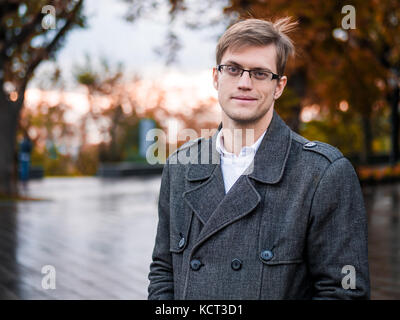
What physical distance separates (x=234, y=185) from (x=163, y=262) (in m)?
0.40

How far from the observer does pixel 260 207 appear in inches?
64.7

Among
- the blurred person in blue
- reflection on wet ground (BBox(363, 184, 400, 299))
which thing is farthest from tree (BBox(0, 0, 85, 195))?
reflection on wet ground (BBox(363, 184, 400, 299))

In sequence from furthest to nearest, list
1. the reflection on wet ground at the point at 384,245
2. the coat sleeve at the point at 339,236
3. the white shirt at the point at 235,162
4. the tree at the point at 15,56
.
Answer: the tree at the point at 15,56
the reflection on wet ground at the point at 384,245
the white shirt at the point at 235,162
the coat sleeve at the point at 339,236

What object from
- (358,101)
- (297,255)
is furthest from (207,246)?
(358,101)

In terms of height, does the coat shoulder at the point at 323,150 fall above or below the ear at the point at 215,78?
below

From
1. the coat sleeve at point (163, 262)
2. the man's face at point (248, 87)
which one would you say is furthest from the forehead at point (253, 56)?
the coat sleeve at point (163, 262)

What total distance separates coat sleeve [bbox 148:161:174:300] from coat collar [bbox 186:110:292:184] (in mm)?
144

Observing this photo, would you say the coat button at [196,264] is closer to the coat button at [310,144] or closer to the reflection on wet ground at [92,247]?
the coat button at [310,144]

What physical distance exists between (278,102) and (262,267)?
4.63 meters

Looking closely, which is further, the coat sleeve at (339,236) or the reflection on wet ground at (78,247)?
the reflection on wet ground at (78,247)

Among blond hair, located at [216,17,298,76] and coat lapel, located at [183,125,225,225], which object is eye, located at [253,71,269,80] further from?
coat lapel, located at [183,125,225,225]

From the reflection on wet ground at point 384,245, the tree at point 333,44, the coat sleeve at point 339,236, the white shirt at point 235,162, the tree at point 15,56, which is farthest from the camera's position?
the tree at point 15,56

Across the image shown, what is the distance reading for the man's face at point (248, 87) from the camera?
1.67 m

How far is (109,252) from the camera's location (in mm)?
6770
